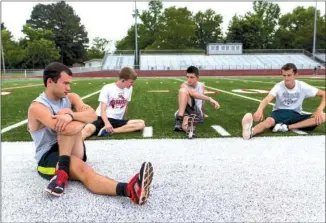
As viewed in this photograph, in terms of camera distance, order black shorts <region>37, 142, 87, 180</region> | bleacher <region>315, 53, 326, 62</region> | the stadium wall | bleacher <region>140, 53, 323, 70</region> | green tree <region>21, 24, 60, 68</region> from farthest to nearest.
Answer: green tree <region>21, 24, 60, 68</region> < bleacher <region>315, 53, 326, 62</region> < bleacher <region>140, 53, 323, 70</region> < the stadium wall < black shorts <region>37, 142, 87, 180</region>

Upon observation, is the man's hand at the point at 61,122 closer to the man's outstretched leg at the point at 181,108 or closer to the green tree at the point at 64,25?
the man's outstretched leg at the point at 181,108

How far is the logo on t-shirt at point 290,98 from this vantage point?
17.1 feet

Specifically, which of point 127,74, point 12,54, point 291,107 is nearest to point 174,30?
point 12,54

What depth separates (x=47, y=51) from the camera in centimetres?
5434

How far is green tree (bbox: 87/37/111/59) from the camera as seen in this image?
8012 cm

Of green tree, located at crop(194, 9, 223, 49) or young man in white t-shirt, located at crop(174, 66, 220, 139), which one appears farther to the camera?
green tree, located at crop(194, 9, 223, 49)

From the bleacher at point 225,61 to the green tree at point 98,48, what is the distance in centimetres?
3423

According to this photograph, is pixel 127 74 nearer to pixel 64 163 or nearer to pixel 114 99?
pixel 114 99

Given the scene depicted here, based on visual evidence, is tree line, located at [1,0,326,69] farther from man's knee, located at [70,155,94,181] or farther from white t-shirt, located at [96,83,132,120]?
man's knee, located at [70,155,94,181]

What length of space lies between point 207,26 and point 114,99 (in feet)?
224

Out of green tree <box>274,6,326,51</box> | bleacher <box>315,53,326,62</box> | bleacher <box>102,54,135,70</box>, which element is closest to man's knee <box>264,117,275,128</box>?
bleacher <box>102,54,135,70</box>

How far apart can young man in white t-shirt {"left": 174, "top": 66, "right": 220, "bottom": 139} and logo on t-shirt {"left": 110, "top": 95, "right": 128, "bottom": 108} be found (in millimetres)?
896

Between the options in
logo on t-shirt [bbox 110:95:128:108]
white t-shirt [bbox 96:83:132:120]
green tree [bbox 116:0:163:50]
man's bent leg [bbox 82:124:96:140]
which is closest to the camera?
man's bent leg [bbox 82:124:96:140]

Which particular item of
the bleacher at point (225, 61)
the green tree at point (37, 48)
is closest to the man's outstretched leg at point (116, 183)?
the bleacher at point (225, 61)
